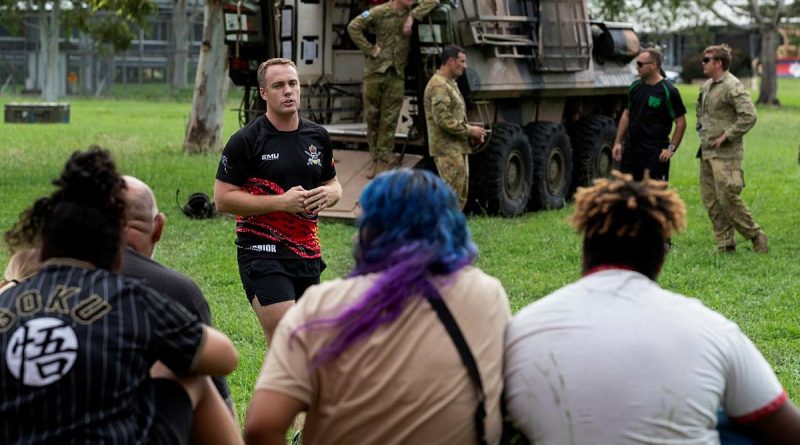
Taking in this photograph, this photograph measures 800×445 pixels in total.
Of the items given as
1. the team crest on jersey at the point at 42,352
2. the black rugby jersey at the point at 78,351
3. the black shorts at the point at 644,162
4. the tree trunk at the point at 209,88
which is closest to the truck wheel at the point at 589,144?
the black shorts at the point at 644,162

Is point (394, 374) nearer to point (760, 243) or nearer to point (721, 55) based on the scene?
point (721, 55)

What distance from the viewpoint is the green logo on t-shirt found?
38.3ft

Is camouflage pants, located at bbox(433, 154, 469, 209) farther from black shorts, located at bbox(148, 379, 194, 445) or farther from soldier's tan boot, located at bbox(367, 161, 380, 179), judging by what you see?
black shorts, located at bbox(148, 379, 194, 445)

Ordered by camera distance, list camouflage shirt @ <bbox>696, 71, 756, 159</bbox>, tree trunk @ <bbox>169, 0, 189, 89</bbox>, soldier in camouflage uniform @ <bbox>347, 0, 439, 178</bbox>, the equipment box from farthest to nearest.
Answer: tree trunk @ <bbox>169, 0, 189, 89</bbox>
the equipment box
soldier in camouflage uniform @ <bbox>347, 0, 439, 178</bbox>
camouflage shirt @ <bbox>696, 71, 756, 159</bbox>

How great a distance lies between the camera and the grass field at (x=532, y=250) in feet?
27.9

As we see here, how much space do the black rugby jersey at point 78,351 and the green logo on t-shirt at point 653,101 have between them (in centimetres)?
856

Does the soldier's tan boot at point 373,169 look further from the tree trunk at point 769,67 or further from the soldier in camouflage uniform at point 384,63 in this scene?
the tree trunk at point 769,67

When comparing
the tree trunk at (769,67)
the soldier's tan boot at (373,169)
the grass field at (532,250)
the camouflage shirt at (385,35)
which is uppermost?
the tree trunk at (769,67)

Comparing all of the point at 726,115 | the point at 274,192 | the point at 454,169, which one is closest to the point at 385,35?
the point at 454,169

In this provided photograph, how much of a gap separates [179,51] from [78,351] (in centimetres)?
5023

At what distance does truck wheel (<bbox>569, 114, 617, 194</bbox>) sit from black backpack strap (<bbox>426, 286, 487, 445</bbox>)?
41.7 feet

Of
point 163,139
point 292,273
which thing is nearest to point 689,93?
point 163,139

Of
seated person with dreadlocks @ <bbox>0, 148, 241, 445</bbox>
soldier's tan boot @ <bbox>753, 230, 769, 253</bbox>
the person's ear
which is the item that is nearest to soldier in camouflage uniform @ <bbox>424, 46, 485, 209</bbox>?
soldier's tan boot @ <bbox>753, 230, 769, 253</bbox>

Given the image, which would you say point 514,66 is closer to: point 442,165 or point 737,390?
point 442,165
